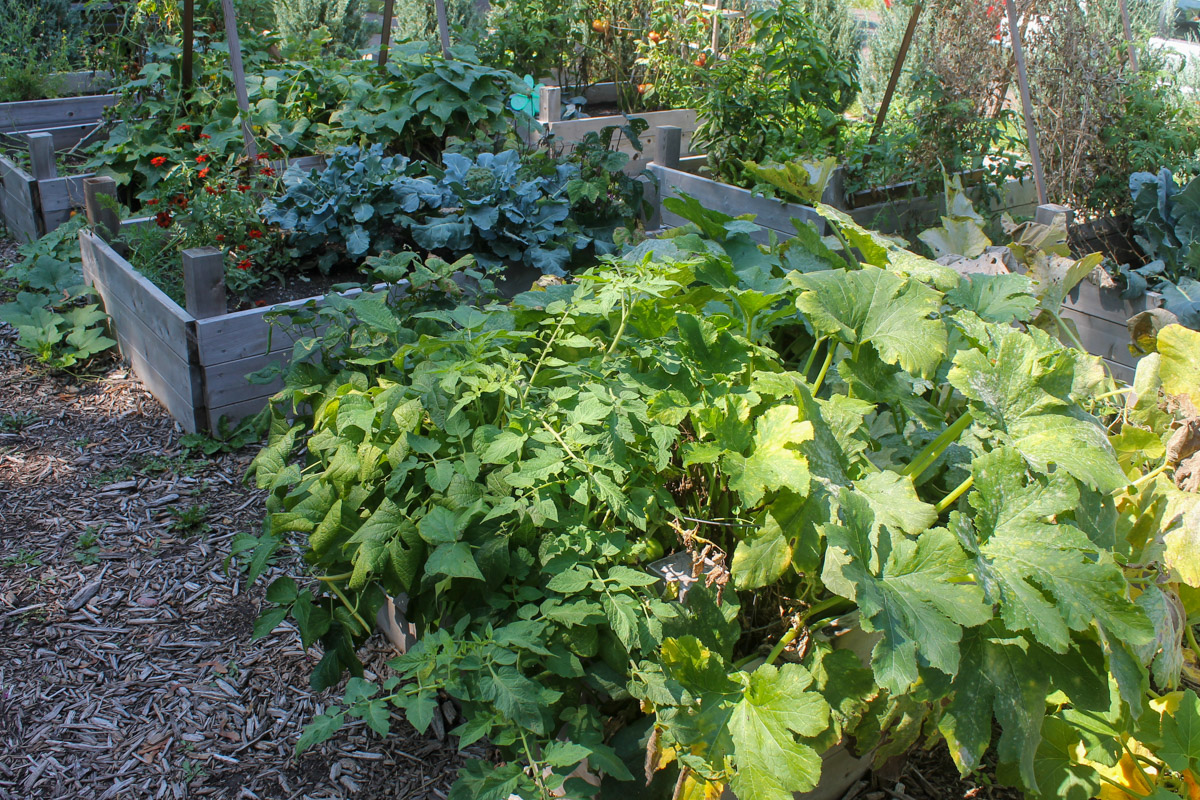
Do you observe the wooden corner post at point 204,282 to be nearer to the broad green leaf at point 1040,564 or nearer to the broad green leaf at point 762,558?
the broad green leaf at point 762,558

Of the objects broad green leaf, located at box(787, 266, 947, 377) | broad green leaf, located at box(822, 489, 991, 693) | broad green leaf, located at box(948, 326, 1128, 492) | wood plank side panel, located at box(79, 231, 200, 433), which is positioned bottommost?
wood plank side panel, located at box(79, 231, 200, 433)

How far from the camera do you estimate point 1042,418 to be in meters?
1.39

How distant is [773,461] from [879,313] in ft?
1.38

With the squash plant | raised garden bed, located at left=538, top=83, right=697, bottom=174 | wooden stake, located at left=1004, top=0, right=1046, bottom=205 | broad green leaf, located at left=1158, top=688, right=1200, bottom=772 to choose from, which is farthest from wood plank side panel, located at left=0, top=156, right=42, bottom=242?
broad green leaf, located at left=1158, top=688, right=1200, bottom=772

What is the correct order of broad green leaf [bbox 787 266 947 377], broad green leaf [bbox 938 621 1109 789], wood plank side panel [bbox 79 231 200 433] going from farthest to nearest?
wood plank side panel [bbox 79 231 200 433], broad green leaf [bbox 787 266 947 377], broad green leaf [bbox 938 621 1109 789]

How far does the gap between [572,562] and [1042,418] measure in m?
0.79

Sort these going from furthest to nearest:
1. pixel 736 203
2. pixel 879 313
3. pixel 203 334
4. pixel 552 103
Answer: pixel 552 103
pixel 736 203
pixel 203 334
pixel 879 313

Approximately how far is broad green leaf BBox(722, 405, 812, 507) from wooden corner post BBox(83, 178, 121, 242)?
10.1ft

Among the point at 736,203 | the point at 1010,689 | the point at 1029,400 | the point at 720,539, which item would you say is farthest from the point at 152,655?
the point at 736,203

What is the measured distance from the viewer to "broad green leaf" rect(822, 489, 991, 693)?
1136 mm

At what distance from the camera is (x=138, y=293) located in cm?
312

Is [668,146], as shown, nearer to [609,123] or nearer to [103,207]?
[609,123]

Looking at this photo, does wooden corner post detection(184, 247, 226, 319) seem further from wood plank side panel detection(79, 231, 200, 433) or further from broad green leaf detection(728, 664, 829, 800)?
broad green leaf detection(728, 664, 829, 800)

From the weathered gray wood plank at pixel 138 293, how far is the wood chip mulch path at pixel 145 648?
35 cm
